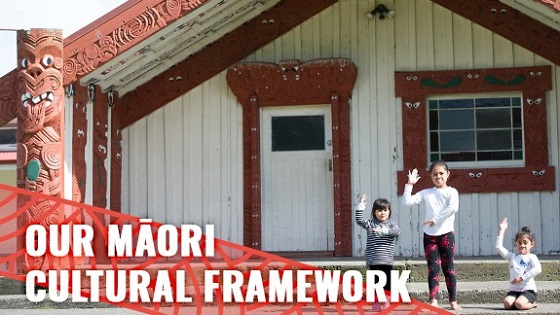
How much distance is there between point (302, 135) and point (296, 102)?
1.44ft

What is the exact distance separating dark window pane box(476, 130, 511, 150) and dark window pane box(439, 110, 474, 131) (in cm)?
18

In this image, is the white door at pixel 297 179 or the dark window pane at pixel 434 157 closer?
the dark window pane at pixel 434 157

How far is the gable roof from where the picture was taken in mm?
10078

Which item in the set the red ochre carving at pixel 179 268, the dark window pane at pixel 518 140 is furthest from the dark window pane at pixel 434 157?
the red ochre carving at pixel 179 268

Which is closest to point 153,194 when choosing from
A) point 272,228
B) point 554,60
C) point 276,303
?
point 272,228

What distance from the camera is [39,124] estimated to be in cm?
983

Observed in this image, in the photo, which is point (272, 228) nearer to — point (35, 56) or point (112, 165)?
point (112, 165)

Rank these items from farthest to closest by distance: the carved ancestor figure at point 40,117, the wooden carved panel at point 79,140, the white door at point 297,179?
the white door at point 297,179, the wooden carved panel at point 79,140, the carved ancestor figure at point 40,117

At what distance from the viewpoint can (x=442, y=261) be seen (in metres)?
8.43

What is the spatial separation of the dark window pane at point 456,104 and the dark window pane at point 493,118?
15 centimetres

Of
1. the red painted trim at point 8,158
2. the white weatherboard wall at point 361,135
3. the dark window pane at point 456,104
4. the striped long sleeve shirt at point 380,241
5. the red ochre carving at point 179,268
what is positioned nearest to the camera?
the striped long sleeve shirt at point 380,241

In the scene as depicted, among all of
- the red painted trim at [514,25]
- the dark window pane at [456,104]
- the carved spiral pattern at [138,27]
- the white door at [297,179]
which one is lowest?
the white door at [297,179]

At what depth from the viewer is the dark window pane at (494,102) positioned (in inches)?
467

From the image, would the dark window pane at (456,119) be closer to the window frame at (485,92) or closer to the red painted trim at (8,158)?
the window frame at (485,92)
